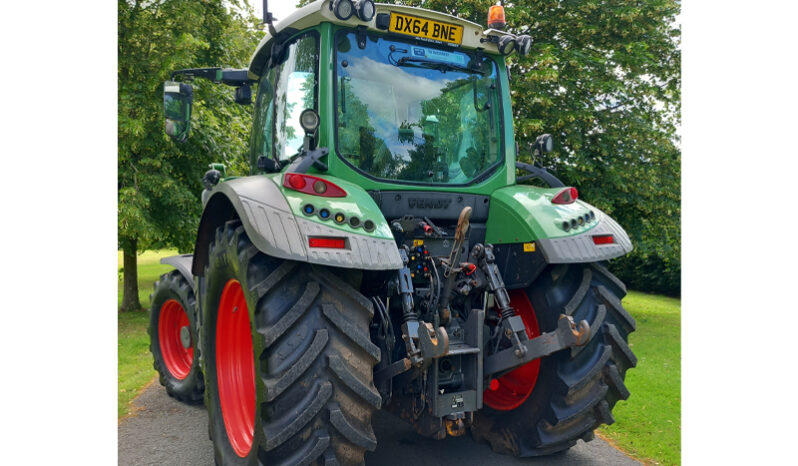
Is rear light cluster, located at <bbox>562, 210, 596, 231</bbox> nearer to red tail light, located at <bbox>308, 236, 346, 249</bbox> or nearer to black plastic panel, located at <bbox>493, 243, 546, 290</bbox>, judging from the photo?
black plastic panel, located at <bbox>493, 243, 546, 290</bbox>

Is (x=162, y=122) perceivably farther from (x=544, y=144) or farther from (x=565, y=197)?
(x=565, y=197)

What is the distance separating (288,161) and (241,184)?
2.08 feet

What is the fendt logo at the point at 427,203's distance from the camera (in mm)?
3412

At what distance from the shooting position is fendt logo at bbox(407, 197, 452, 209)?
3412 mm

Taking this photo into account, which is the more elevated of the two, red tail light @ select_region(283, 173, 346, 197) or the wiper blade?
the wiper blade

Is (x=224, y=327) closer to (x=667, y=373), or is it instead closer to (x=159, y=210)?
(x=667, y=373)

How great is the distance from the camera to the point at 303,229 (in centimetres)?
262

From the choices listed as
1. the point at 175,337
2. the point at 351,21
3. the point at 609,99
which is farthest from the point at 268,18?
the point at 609,99

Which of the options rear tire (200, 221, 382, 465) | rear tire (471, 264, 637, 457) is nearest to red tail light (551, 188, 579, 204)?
rear tire (471, 264, 637, 457)

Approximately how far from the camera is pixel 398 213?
3377mm

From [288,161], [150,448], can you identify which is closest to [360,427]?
[288,161]

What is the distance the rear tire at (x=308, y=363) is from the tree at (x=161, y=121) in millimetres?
5464

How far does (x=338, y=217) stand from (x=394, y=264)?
35 cm

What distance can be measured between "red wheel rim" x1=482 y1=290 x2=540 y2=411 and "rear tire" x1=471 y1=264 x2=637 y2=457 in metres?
0.13
